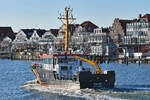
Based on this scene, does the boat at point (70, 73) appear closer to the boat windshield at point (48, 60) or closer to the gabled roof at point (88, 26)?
the boat windshield at point (48, 60)

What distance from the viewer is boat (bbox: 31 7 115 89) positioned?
1672 inches

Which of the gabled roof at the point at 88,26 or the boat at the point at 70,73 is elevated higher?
the gabled roof at the point at 88,26

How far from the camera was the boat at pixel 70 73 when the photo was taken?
4247cm

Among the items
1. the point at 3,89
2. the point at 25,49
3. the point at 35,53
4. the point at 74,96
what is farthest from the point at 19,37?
the point at 74,96

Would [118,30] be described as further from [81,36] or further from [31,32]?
[31,32]

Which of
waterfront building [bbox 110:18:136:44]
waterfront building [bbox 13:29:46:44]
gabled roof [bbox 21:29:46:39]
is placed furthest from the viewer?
gabled roof [bbox 21:29:46:39]

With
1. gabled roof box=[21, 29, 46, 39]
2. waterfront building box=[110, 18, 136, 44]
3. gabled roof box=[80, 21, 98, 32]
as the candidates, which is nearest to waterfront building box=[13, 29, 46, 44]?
gabled roof box=[21, 29, 46, 39]

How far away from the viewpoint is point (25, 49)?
182 meters

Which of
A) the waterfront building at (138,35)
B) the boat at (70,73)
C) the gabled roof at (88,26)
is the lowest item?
the boat at (70,73)

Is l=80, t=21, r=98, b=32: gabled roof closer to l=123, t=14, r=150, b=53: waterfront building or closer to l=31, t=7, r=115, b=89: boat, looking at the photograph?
l=123, t=14, r=150, b=53: waterfront building

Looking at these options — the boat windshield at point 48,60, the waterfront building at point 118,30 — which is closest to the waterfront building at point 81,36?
the waterfront building at point 118,30

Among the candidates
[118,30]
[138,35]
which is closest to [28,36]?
[118,30]

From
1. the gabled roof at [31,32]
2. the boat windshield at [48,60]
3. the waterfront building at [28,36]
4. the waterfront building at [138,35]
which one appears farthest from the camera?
the gabled roof at [31,32]

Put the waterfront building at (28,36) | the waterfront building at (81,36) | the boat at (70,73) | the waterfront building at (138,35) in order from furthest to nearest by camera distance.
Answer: the waterfront building at (28,36), the waterfront building at (81,36), the waterfront building at (138,35), the boat at (70,73)
